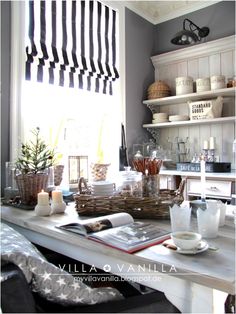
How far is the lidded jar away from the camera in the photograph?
1479 mm

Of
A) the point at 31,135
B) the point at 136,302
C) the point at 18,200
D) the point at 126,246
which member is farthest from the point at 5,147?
the point at 136,302

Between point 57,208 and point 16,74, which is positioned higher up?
point 16,74

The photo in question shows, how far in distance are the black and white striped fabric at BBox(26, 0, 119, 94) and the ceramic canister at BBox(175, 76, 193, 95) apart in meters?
0.74

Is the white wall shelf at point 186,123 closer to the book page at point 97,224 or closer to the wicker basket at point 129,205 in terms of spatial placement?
the wicker basket at point 129,205

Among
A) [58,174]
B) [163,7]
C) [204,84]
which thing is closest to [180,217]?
[58,174]

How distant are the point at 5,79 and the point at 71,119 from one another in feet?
2.51

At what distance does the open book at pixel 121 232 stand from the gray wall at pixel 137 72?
6.89 feet

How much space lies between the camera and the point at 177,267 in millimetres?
827

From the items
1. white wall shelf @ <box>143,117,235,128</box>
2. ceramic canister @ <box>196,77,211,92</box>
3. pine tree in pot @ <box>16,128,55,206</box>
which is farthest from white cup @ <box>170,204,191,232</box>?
ceramic canister @ <box>196,77,211,92</box>

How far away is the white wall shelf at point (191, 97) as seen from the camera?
2.88 meters

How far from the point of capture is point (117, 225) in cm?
118

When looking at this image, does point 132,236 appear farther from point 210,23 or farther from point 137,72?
point 210,23

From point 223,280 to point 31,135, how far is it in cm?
192

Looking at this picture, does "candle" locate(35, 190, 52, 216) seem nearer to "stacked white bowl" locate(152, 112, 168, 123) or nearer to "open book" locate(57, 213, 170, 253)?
"open book" locate(57, 213, 170, 253)
